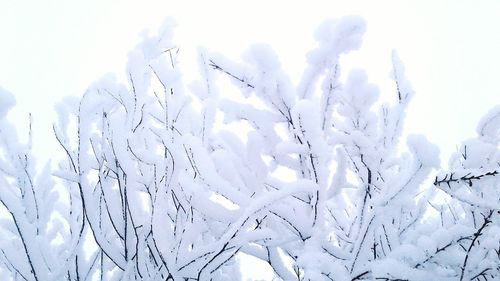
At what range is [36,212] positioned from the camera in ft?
5.76

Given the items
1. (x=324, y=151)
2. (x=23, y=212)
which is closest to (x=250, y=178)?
(x=324, y=151)

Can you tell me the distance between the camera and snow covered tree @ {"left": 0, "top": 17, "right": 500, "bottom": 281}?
140cm

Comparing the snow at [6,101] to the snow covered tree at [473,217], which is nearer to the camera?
the snow covered tree at [473,217]

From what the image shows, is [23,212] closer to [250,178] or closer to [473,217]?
[250,178]

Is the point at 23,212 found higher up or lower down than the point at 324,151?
lower down

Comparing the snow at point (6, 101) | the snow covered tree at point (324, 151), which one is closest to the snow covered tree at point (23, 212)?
the snow at point (6, 101)

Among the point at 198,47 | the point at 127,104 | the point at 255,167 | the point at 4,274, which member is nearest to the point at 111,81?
the point at 127,104

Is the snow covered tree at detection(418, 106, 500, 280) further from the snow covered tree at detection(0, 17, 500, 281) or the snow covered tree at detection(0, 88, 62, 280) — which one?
the snow covered tree at detection(0, 88, 62, 280)

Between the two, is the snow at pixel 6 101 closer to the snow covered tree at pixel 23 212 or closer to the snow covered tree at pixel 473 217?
the snow covered tree at pixel 23 212

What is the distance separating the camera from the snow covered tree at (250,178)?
1396 millimetres

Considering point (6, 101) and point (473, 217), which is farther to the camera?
point (473, 217)

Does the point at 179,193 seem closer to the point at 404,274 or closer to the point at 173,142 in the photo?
the point at 173,142

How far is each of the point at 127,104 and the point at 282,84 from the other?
59 centimetres

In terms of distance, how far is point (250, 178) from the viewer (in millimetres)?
1688
